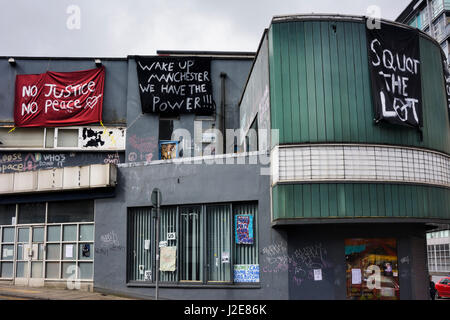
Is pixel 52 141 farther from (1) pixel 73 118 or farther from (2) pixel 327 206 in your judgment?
(2) pixel 327 206

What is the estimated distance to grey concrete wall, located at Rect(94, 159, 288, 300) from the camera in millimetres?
14984

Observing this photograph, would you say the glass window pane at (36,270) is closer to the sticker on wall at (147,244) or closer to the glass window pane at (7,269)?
the glass window pane at (7,269)

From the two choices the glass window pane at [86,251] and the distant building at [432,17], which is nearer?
the glass window pane at [86,251]

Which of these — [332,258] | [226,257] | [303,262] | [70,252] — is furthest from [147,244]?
[332,258]

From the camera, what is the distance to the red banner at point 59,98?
875 inches

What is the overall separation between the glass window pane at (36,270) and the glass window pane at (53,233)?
1.03 metres

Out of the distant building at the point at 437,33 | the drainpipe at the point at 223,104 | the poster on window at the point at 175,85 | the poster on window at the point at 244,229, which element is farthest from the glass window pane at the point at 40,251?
the distant building at the point at 437,33

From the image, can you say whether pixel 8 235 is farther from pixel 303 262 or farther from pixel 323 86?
pixel 323 86

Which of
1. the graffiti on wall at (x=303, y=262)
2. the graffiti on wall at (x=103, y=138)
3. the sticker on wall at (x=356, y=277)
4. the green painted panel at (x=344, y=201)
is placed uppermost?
the graffiti on wall at (x=103, y=138)

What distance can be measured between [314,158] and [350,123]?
1.52 m

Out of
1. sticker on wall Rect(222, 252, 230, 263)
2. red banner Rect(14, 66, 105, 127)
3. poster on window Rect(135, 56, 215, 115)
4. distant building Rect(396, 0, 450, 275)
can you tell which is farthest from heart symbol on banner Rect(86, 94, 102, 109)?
distant building Rect(396, 0, 450, 275)

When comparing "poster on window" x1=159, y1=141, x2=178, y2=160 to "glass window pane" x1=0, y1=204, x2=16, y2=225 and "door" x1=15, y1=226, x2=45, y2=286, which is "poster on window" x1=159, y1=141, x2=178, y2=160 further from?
"glass window pane" x1=0, y1=204, x2=16, y2=225

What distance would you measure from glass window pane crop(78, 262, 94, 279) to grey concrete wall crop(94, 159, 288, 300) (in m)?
0.38

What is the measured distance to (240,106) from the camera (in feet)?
74.1
